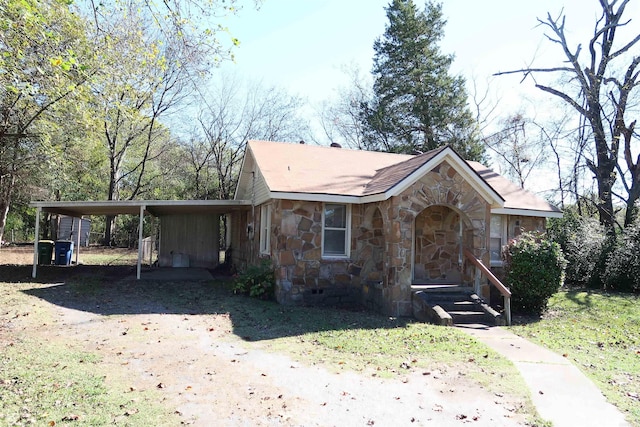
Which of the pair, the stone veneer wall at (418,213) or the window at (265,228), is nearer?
the stone veneer wall at (418,213)

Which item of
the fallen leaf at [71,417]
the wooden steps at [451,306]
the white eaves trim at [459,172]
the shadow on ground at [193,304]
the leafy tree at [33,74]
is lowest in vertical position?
the fallen leaf at [71,417]

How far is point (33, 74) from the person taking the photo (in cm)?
967

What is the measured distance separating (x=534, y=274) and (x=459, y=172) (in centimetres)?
299

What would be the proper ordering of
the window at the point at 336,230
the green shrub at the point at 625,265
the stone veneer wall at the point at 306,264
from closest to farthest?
the stone veneer wall at the point at 306,264, the window at the point at 336,230, the green shrub at the point at 625,265

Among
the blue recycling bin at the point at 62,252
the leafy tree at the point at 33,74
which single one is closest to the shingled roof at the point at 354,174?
the leafy tree at the point at 33,74

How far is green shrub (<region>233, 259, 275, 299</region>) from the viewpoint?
10961mm

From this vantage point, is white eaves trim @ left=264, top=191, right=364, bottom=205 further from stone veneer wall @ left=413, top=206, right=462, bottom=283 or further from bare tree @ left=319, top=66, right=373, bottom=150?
bare tree @ left=319, top=66, right=373, bottom=150

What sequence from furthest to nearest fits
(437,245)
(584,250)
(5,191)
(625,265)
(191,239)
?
1. (5,191)
2. (191,239)
3. (584,250)
4. (625,265)
5. (437,245)

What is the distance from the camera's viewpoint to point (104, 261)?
19.8 metres

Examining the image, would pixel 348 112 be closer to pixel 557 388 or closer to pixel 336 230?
pixel 336 230

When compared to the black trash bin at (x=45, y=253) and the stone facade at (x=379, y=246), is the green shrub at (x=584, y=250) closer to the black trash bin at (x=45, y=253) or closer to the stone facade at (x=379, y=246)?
the stone facade at (x=379, y=246)

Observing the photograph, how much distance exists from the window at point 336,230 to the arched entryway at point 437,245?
2.12 meters

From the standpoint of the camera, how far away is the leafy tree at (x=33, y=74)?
22.9 ft

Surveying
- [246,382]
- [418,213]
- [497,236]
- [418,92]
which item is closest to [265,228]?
[418,213]
